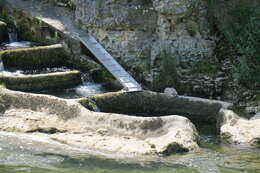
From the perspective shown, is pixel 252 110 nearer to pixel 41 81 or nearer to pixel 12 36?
pixel 41 81

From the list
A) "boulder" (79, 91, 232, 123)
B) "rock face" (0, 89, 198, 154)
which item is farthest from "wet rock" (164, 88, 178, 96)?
"rock face" (0, 89, 198, 154)

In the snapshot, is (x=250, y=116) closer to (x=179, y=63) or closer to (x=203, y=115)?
(x=203, y=115)

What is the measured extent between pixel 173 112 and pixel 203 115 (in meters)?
0.69

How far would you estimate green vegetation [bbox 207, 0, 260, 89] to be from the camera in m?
13.0

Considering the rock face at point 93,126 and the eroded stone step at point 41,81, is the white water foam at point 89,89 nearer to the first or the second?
the eroded stone step at point 41,81

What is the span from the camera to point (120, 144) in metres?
9.87

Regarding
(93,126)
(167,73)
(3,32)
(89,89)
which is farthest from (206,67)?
(3,32)

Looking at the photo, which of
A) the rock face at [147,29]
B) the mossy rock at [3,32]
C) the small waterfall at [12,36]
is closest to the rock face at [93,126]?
the rock face at [147,29]

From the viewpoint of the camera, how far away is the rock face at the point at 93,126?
32.2 feet

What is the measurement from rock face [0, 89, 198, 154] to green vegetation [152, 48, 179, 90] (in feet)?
9.64

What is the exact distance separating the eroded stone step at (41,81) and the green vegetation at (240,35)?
149 inches

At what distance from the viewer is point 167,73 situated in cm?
1345

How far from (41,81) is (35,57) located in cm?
145

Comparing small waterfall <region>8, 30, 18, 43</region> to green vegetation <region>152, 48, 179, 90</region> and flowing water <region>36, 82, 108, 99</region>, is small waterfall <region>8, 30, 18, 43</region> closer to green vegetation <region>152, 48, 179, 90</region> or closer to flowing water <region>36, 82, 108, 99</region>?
flowing water <region>36, 82, 108, 99</region>
